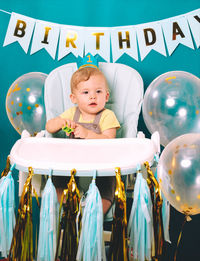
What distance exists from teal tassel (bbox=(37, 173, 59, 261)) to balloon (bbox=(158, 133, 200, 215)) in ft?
1.44

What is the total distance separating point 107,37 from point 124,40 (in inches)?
4.0

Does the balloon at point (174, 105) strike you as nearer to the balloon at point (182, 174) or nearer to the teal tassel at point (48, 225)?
the balloon at point (182, 174)

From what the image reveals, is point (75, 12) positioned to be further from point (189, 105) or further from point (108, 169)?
point (108, 169)

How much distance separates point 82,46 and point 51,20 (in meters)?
0.26

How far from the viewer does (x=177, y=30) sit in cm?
167

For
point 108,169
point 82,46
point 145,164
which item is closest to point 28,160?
point 108,169

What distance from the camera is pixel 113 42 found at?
1.71 meters

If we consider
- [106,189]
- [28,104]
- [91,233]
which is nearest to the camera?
[91,233]

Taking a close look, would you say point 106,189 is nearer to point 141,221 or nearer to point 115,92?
point 141,221

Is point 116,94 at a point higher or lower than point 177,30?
lower

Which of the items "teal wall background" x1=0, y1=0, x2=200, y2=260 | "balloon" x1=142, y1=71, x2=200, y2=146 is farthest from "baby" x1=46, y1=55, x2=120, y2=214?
"teal wall background" x1=0, y1=0, x2=200, y2=260

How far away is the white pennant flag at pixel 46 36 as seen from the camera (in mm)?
1732

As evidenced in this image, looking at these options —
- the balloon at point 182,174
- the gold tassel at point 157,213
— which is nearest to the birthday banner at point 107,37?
the balloon at point 182,174

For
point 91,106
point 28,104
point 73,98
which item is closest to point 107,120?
point 91,106
